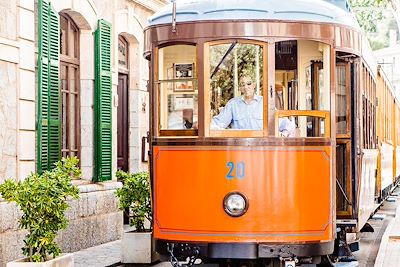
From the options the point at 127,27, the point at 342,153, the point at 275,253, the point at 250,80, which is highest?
the point at 127,27

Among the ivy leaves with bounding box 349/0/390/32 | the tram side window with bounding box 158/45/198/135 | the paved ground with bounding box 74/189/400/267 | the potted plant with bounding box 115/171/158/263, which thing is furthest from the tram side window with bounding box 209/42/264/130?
the ivy leaves with bounding box 349/0/390/32

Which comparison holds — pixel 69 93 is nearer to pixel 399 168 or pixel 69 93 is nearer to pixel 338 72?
pixel 338 72

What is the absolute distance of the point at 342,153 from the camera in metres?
11.2

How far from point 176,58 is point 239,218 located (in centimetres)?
173

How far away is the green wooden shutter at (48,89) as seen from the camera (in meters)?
12.8

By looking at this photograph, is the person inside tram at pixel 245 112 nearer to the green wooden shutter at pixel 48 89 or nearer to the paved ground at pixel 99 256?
the paved ground at pixel 99 256

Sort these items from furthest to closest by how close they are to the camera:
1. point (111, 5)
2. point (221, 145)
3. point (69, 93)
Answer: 1. point (111, 5)
2. point (69, 93)
3. point (221, 145)

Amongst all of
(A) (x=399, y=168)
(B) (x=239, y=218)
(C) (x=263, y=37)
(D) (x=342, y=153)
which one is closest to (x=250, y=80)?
(C) (x=263, y=37)

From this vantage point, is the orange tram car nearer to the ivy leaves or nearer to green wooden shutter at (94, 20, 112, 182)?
green wooden shutter at (94, 20, 112, 182)

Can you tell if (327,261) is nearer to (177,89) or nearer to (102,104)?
(177,89)

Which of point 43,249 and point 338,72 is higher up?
point 338,72

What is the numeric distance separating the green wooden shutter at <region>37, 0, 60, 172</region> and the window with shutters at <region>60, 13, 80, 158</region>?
81cm

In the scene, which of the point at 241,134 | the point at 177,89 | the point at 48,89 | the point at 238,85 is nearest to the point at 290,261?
the point at 241,134

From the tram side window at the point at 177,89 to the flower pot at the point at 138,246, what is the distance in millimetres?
2969
